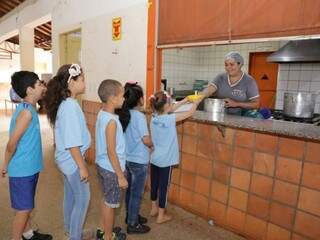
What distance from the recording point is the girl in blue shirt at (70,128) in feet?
4.82

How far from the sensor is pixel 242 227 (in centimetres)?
193

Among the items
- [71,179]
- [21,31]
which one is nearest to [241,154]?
[71,179]

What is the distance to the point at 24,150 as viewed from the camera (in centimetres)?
158

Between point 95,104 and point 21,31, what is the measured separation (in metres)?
4.05

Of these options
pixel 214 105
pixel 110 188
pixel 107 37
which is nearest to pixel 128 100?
pixel 110 188

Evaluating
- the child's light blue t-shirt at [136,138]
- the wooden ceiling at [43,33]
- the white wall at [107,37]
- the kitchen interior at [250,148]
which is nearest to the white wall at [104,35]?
the white wall at [107,37]

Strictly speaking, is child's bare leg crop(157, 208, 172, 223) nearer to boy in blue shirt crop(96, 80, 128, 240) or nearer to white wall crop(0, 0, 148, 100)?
boy in blue shirt crop(96, 80, 128, 240)

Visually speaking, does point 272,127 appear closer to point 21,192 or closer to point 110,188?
point 110,188

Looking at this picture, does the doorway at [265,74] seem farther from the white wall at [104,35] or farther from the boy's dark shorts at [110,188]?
the boy's dark shorts at [110,188]

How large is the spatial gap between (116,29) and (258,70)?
2925 mm

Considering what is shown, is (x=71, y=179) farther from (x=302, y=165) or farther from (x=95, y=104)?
(x=95, y=104)

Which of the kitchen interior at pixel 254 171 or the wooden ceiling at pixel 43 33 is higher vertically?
the wooden ceiling at pixel 43 33

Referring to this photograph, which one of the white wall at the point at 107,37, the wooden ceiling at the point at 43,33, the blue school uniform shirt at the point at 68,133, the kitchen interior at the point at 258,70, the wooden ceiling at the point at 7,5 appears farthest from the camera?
the wooden ceiling at the point at 43,33

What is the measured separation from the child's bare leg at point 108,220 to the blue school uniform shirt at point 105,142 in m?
0.27
